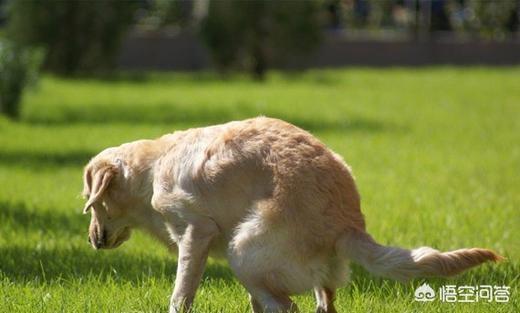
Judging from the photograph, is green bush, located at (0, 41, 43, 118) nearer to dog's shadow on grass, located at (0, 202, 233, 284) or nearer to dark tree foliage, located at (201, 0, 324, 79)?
dog's shadow on grass, located at (0, 202, 233, 284)

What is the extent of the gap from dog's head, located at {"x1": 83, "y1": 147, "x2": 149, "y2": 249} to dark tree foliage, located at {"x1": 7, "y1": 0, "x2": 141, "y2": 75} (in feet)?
62.2

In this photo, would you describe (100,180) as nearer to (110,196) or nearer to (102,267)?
(110,196)

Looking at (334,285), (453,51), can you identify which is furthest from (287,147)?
(453,51)

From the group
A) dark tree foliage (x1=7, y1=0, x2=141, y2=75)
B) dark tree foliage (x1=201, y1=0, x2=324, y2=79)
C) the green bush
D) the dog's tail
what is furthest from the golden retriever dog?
dark tree foliage (x1=201, y1=0, x2=324, y2=79)

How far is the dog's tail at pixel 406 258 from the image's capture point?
5.06 meters

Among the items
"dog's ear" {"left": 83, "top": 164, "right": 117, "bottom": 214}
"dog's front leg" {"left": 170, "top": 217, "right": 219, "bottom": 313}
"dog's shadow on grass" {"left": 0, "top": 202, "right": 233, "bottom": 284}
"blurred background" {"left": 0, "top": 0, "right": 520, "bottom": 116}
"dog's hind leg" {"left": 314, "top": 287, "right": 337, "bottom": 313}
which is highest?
"dog's ear" {"left": 83, "top": 164, "right": 117, "bottom": 214}

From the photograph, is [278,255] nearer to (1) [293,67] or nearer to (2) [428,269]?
(2) [428,269]

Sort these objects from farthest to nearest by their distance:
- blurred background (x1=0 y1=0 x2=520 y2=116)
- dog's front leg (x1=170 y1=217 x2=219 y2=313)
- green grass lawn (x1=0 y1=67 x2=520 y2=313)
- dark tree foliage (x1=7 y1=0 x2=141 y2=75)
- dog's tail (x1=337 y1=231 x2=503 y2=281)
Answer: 1. blurred background (x1=0 y1=0 x2=520 y2=116)
2. dark tree foliage (x1=7 y1=0 x2=141 y2=75)
3. green grass lawn (x1=0 y1=67 x2=520 y2=313)
4. dog's front leg (x1=170 y1=217 x2=219 y2=313)
5. dog's tail (x1=337 y1=231 x2=503 y2=281)

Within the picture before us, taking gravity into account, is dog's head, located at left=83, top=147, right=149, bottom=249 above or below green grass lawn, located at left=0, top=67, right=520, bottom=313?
above

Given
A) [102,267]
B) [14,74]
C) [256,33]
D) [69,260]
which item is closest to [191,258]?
[102,267]

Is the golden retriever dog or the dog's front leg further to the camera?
the dog's front leg

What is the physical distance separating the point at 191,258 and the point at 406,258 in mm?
1102

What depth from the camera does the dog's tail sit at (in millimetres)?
5059

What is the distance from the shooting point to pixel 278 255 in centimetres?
526
